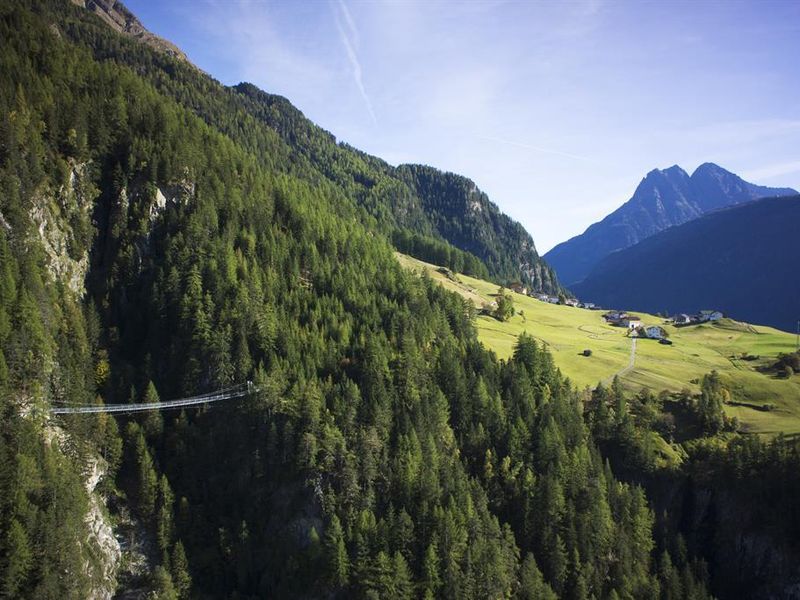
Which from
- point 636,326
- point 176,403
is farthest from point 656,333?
point 176,403

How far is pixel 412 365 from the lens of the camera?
88.8m

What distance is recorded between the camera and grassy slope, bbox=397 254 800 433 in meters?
96.4

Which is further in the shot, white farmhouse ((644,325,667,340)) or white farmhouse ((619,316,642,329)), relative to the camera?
white farmhouse ((619,316,642,329))

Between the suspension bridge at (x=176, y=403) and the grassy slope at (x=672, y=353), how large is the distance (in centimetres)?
5456

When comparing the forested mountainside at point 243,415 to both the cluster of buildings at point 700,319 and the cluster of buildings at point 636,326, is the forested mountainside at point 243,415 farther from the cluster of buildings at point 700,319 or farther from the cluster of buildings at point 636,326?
the cluster of buildings at point 700,319

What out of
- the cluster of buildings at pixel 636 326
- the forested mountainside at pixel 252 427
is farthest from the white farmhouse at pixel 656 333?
the forested mountainside at pixel 252 427

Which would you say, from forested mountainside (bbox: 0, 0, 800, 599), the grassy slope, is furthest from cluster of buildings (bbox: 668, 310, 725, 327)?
forested mountainside (bbox: 0, 0, 800, 599)

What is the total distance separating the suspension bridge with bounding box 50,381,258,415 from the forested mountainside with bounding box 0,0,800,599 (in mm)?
1356

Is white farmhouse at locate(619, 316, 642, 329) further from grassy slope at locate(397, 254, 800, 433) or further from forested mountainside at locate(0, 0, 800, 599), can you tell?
forested mountainside at locate(0, 0, 800, 599)

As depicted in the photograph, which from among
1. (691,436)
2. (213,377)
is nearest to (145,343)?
(213,377)

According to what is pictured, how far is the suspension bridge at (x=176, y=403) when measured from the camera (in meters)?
73.2

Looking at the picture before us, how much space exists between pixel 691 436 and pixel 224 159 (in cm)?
11326

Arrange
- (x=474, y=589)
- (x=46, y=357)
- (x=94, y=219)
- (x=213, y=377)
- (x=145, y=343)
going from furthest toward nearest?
(x=94, y=219) → (x=145, y=343) → (x=213, y=377) → (x=46, y=357) → (x=474, y=589)

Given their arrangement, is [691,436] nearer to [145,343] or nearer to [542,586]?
[542,586]
